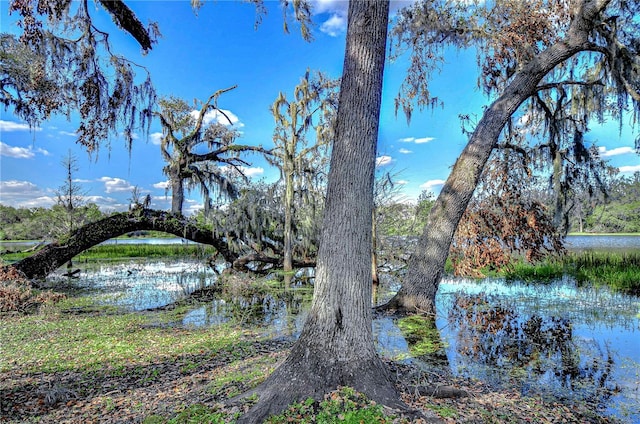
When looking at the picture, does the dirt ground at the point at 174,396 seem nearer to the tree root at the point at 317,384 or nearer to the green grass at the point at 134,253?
the tree root at the point at 317,384

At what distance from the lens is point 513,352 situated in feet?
18.1

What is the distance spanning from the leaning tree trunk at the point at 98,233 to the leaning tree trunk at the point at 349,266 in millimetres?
9939

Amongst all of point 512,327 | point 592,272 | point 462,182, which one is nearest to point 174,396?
point 512,327

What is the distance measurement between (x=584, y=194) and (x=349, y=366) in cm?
907

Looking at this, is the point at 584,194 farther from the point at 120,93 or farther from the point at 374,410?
the point at 120,93

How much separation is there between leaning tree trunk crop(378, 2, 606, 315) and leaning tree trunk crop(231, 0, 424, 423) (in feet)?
13.4

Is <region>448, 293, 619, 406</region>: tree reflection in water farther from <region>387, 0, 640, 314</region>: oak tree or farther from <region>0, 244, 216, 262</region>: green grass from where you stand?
<region>0, 244, 216, 262</region>: green grass

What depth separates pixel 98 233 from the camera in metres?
11.3

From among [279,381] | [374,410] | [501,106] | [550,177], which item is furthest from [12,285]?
[550,177]

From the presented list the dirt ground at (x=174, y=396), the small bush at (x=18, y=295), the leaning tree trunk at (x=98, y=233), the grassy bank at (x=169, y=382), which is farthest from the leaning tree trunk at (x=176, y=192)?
the dirt ground at (x=174, y=396)

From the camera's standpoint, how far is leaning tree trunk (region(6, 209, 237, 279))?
1064 cm

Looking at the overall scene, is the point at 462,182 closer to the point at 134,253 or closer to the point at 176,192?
the point at 176,192

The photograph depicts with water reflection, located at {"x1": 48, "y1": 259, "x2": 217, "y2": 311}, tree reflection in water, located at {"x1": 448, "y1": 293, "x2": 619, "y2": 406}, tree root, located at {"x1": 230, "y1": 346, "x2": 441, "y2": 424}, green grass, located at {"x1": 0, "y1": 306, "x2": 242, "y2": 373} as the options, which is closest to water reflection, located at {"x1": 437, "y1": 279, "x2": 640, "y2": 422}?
tree reflection in water, located at {"x1": 448, "y1": 293, "x2": 619, "y2": 406}

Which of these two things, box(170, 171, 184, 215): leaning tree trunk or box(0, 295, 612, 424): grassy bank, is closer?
box(0, 295, 612, 424): grassy bank
